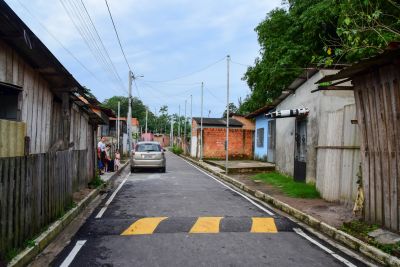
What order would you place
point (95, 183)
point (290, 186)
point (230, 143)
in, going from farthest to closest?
point (230, 143) < point (95, 183) < point (290, 186)

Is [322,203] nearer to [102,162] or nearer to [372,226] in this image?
[372,226]

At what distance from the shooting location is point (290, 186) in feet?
47.9

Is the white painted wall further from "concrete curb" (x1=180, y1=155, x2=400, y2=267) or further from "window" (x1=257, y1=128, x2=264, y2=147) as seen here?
"window" (x1=257, y1=128, x2=264, y2=147)

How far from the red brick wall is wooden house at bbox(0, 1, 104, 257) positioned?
25.8 metres

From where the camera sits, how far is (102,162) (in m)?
20.7

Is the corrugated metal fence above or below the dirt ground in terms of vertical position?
above

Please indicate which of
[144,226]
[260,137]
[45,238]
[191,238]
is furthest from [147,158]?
[45,238]

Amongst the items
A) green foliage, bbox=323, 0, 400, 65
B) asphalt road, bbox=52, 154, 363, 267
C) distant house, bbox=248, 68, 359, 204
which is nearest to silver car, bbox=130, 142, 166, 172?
distant house, bbox=248, 68, 359, 204

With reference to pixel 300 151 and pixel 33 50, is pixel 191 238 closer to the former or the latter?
pixel 33 50

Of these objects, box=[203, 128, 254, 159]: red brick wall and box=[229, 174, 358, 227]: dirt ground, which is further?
box=[203, 128, 254, 159]: red brick wall

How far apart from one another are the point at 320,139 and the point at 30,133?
8.34 meters

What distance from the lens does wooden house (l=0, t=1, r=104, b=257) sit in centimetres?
596

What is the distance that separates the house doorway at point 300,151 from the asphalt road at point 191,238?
456 cm

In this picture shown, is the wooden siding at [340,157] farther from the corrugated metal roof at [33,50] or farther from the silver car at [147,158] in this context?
the silver car at [147,158]
